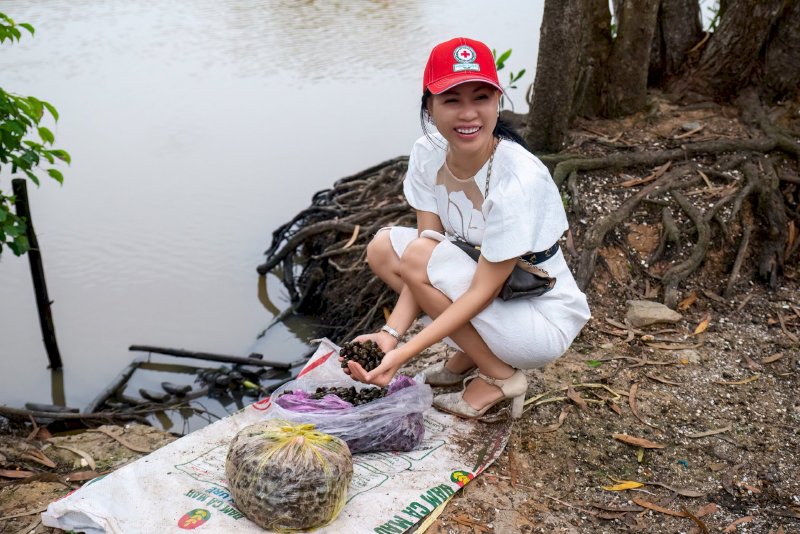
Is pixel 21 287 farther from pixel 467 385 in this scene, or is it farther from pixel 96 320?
pixel 467 385

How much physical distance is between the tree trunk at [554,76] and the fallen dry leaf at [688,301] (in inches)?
49.2

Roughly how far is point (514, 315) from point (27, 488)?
1.99 metres

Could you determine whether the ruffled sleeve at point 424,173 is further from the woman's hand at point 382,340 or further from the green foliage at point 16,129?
the green foliage at point 16,129

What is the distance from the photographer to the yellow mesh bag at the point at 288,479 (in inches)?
96.4

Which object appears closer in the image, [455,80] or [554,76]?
[455,80]

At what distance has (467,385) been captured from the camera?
3.25 meters

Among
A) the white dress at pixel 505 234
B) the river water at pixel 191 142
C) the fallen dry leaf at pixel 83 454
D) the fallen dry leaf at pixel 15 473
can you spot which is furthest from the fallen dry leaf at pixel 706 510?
the river water at pixel 191 142

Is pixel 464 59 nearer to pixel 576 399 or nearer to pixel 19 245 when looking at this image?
pixel 576 399

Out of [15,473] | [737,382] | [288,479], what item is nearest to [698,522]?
[737,382]

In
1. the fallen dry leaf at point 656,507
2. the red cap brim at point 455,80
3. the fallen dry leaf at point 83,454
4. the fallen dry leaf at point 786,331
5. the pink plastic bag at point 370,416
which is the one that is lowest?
the fallen dry leaf at point 83,454

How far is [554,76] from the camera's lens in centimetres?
473

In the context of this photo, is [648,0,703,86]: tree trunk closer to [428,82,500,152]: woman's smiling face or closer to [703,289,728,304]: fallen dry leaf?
[703,289,728,304]: fallen dry leaf

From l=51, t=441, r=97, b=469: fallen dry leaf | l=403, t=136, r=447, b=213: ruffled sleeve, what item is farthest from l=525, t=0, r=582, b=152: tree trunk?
l=51, t=441, r=97, b=469: fallen dry leaf

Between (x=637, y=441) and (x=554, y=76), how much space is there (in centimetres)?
243
